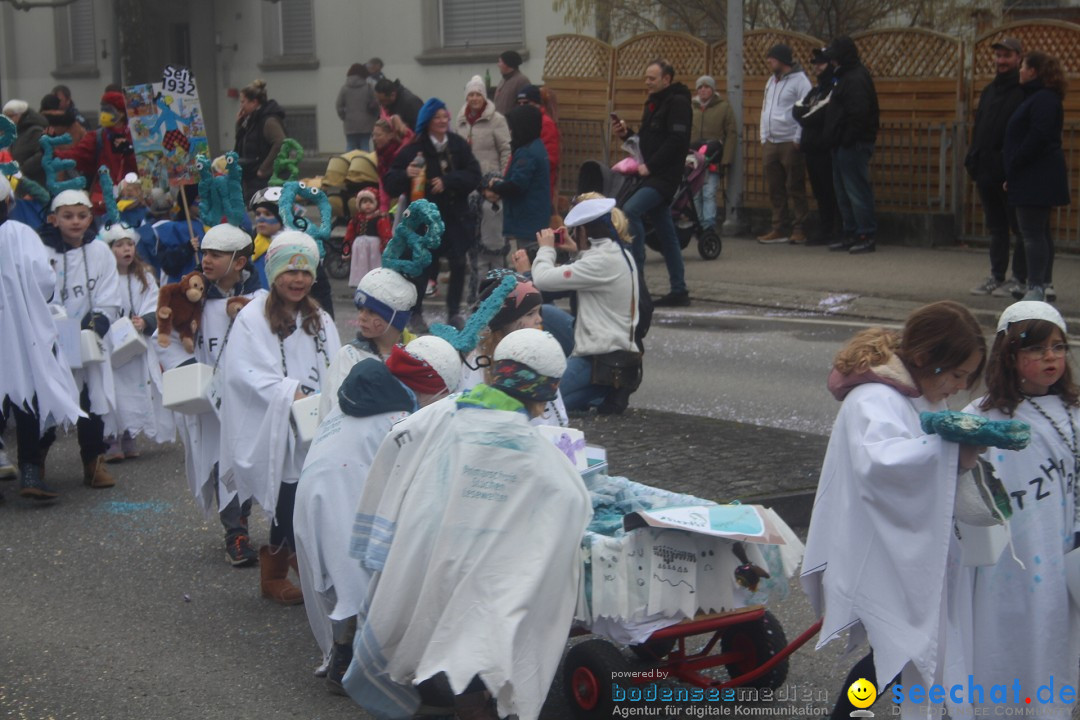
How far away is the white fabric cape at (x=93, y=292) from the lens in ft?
27.5

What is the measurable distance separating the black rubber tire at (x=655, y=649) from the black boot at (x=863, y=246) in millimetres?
11095

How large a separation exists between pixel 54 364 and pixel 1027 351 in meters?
5.45

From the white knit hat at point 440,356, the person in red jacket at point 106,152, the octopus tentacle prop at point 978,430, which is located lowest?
the octopus tentacle prop at point 978,430

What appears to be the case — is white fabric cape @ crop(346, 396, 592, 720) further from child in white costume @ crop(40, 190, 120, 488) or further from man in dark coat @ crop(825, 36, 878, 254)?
man in dark coat @ crop(825, 36, 878, 254)

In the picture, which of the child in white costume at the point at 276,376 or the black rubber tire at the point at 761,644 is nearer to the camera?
the black rubber tire at the point at 761,644

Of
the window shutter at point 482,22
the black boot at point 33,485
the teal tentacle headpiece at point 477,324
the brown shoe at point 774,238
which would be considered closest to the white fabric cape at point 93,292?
the black boot at point 33,485

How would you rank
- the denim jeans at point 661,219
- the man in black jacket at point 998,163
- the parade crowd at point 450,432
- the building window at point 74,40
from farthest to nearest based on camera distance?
1. the building window at point 74,40
2. the denim jeans at point 661,219
3. the man in black jacket at point 998,163
4. the parade crowd at point 450,432

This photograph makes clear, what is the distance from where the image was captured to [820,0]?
1852cm

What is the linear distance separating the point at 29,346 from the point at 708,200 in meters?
10.0

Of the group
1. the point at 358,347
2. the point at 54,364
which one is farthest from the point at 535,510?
the point at 54,364

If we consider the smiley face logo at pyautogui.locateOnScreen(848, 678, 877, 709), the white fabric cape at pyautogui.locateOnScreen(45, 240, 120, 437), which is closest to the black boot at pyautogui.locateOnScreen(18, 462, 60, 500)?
the white fabric cape at pyautogui.locateOnScreen(45, 240, 120, 437)

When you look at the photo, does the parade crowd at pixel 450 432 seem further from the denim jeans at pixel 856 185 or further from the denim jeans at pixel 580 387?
the denim jeans at pixel 856 185

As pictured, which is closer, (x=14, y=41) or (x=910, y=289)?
(x=910, y=289)

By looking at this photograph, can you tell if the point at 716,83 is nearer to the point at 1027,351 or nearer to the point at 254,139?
the point at 254,139
